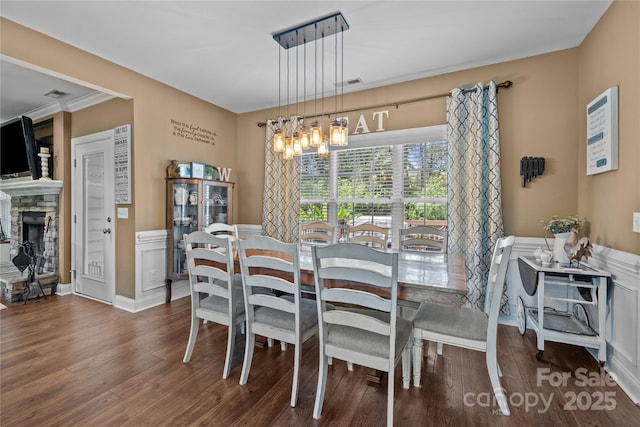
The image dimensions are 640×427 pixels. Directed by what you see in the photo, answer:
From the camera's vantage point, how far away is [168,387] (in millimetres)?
1962

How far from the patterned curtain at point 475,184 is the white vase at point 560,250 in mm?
492

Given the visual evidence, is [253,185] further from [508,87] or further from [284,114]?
[508,87]

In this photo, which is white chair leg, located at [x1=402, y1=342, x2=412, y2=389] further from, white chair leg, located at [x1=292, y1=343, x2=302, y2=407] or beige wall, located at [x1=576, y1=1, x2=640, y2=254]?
beige wall, located at [x1=576, y1=1, x2=640, y2=254]

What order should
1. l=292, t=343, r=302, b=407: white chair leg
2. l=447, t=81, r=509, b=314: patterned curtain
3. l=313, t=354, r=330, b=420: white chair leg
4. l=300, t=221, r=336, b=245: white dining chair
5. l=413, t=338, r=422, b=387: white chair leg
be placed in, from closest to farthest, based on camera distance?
l=313, t=354, r=330, b=420: white chair leg, l=292, t=343, r=302, b=407: white chair leg, l=413, t=338, r=422, b=387: white chair leg, l=447, t=81, r=509, b=314: patterned curtain, l=300, t=221, r=336, b=245: white dining chair

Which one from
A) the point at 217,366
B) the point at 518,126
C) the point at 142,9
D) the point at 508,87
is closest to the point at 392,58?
the point at 508,87

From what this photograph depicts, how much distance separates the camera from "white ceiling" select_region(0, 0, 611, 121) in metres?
2.27

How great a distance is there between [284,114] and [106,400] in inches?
149

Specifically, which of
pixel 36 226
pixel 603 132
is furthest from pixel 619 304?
pixel 36 226

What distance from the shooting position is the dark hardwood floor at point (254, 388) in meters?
1.68

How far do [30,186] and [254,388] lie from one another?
437cm

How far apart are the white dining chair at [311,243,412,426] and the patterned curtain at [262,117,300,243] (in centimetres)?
237

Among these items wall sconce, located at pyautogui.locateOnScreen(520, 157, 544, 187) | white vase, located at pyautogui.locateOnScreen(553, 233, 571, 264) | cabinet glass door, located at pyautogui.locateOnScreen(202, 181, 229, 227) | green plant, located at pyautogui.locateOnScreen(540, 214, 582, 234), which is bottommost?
white vase, located at pyautogui.locateOnScreen(553, 233, 571, 264)

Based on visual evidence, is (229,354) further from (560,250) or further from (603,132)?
(603,132)

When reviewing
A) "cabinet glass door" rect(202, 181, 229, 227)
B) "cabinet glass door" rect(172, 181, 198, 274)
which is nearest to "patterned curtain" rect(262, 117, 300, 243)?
"cabinet glass door" rect(202, 181, 229, 227)
